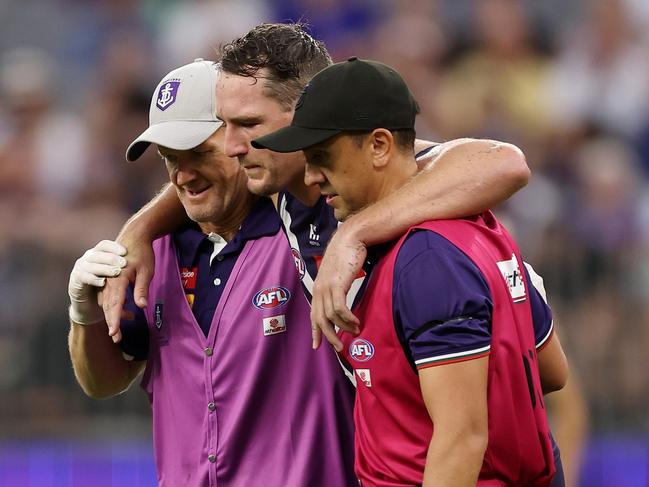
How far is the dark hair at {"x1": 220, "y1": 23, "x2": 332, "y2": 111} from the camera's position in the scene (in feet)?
13.7

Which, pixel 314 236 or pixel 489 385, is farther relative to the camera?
pixel 314 236

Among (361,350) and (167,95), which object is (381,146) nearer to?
(361,350)

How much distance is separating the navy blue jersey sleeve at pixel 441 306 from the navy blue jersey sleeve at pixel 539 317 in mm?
524

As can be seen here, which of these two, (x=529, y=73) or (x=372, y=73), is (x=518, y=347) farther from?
(x=529, y=73)

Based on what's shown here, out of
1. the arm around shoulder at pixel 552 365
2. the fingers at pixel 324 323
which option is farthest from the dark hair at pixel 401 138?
the arm around shoulder at pixel 552 365

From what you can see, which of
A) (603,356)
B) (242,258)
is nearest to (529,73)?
(603,356)

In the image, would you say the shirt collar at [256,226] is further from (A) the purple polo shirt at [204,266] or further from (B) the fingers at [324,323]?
(B) the fingers at [324,323]

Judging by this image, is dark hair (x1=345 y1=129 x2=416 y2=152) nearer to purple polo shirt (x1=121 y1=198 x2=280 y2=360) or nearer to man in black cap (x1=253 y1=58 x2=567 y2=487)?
man in black cap (x1=253 y1=58 x2=567 y2=487)

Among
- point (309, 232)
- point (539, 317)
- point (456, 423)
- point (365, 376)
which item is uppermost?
point (309, 232)

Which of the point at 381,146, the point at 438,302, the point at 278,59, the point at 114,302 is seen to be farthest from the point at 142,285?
the point at 438,302

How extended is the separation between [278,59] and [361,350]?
107 cm

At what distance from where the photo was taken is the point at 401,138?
3.78m

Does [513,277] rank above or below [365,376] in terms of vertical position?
above

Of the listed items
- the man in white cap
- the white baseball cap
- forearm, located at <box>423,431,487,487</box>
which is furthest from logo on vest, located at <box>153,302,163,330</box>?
forearm, located at <box>423,431,487,487</box>
